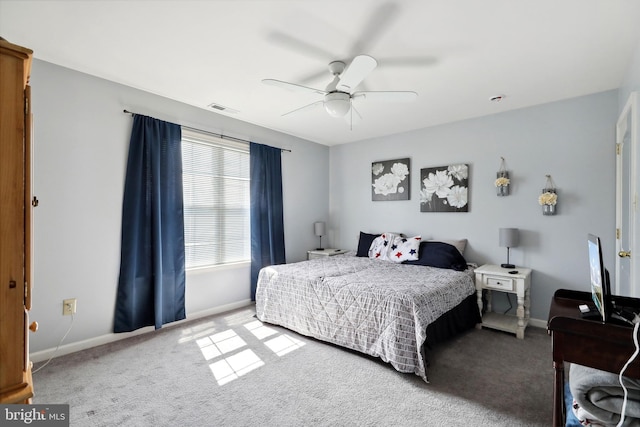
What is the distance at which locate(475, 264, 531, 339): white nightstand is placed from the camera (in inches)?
117

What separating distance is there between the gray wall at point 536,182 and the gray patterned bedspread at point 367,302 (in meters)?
0.74

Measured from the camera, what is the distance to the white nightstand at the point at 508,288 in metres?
2.97

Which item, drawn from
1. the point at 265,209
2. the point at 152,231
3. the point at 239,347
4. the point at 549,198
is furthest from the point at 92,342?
the point at 549,198

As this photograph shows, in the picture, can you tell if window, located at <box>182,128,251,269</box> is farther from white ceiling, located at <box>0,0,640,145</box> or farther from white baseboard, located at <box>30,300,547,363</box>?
white ceiling, located at <box>0,0,640,145</box>

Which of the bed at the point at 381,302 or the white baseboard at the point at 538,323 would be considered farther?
the white baseboard at the point at 538,323

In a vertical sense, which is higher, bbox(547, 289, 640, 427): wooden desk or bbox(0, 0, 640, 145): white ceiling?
bbox(0, 0, 640, 145): white ceiling

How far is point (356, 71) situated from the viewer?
2.10 meters

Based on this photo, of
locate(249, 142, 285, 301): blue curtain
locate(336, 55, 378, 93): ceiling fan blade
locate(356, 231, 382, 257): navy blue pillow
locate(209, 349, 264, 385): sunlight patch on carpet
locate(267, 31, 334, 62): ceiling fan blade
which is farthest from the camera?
locate(356, 231, 382, 257): navy blue pillow

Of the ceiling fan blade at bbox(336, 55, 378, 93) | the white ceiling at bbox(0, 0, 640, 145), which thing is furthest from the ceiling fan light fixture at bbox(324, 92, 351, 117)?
the white ceiling at bbox(0, 0, 640, 145)

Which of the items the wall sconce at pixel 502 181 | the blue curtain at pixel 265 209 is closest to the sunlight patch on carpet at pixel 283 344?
the blue curtain at pixel 265 209

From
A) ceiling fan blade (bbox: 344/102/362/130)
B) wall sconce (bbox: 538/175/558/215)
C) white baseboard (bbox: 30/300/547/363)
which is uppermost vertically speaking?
ceiling fan blade (bbox: 344/102/362/130)

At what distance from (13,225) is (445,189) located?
13.4 ft

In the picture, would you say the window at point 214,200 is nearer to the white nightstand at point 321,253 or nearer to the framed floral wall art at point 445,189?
the white nightstand at point 321,253

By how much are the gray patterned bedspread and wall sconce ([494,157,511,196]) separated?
39.0 inches
